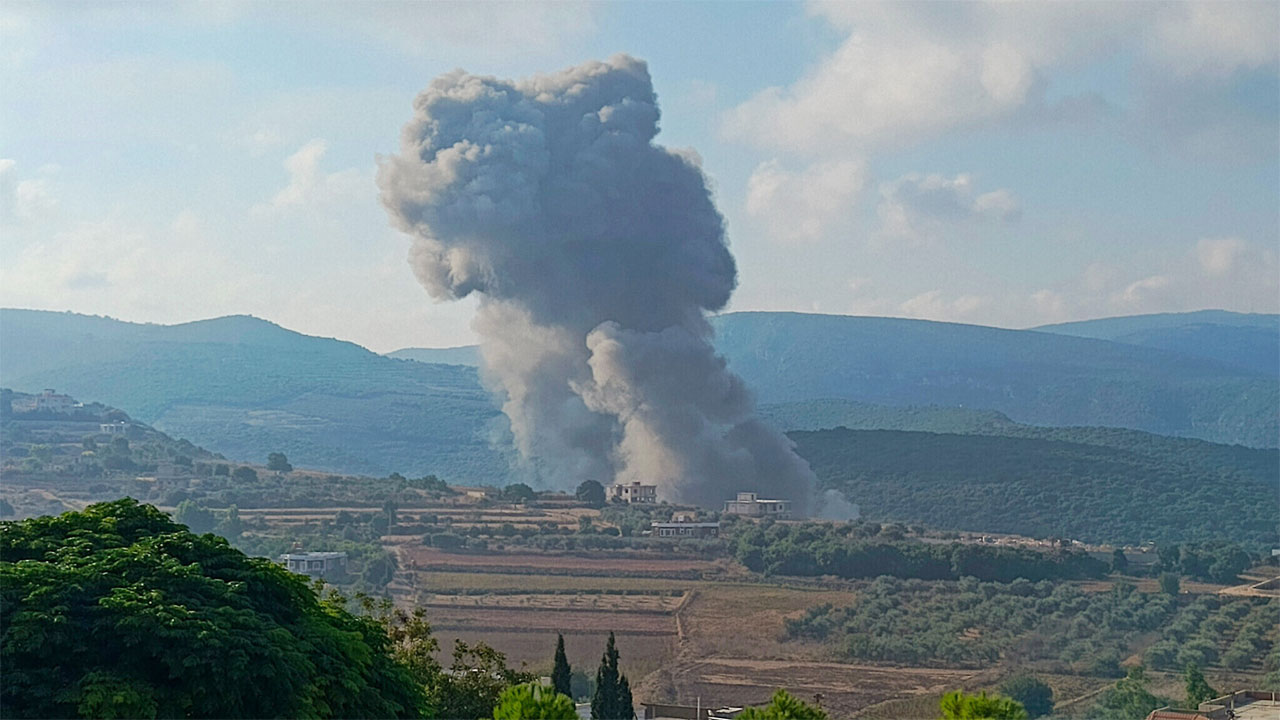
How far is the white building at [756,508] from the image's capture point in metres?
72.8

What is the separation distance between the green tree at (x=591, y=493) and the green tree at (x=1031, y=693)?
29.9 m

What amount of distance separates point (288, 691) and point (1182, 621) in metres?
44.2

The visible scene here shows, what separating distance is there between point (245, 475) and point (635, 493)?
74.4 feet

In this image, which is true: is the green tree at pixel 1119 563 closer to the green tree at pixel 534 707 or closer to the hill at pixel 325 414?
the green tree at pixel 534 707

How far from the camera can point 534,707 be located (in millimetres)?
14109

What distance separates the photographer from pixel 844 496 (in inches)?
3450

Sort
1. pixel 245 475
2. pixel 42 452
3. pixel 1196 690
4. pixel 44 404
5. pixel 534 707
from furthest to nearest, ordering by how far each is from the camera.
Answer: pixel 44 404, pixel 42 452, pixel 245 475, pixel 1196 690, pixel 534 707

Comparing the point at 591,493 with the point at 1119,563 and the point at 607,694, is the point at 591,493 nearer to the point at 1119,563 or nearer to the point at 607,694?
the point at 1119,563

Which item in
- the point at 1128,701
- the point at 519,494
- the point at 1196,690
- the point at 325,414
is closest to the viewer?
the point at 1196,690

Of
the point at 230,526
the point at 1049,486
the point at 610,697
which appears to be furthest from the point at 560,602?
the point at 1049,486

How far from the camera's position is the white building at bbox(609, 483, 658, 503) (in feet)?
244

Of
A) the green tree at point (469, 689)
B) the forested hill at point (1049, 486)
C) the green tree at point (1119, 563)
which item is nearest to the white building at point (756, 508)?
the forested hill at point (1049, 486)

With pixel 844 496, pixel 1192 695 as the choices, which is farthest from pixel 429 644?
pixel 844 496

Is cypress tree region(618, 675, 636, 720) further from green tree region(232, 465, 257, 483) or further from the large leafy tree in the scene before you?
green tree region(232, 465, 257, 483)
